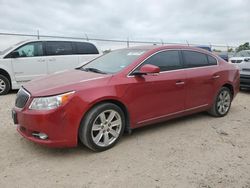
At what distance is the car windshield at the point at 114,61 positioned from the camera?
13.6ft

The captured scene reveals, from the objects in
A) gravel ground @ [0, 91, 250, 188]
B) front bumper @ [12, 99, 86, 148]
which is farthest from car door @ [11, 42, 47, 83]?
front bumper @ [12, 99, 86, 148]

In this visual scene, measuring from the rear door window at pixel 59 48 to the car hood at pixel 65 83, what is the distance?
4843mm

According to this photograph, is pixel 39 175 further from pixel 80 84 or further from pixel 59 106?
pixel 80 84

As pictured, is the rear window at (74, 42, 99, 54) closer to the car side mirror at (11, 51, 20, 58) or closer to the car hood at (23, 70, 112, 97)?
the car side mirror at (11, 51, 20, 58)

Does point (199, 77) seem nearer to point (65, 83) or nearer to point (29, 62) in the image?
→ point (65, 83)

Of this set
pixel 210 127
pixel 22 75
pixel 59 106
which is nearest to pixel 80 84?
pixel 59 106

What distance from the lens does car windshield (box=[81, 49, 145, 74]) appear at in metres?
4.14

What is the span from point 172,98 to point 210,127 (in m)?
1.01

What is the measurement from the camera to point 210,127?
4.79 m

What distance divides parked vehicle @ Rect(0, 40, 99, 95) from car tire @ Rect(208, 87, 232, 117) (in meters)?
4.23

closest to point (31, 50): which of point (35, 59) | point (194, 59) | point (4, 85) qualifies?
point (35, 59)

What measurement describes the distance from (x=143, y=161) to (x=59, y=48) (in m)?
6.44

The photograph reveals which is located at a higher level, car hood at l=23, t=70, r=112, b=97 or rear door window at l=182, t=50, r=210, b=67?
rear door window at l=182, t=50, r=210, b=67

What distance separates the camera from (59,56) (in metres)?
8.72
